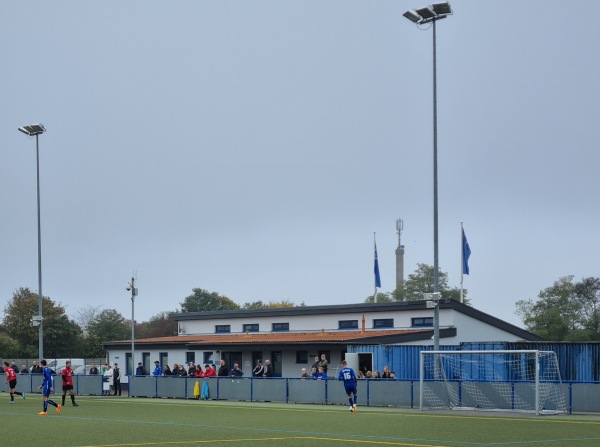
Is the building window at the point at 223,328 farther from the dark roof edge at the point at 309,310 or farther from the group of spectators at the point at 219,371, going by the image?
the group of spectators at the point at 219,371

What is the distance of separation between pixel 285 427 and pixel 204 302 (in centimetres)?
10646

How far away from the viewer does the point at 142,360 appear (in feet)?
201

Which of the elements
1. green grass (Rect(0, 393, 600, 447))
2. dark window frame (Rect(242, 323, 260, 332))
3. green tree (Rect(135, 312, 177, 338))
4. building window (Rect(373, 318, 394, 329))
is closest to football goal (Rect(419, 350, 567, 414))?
green grass (Rect(0, 393, 600, 447))

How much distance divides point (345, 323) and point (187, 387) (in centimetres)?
1351

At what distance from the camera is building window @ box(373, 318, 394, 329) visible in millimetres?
54281

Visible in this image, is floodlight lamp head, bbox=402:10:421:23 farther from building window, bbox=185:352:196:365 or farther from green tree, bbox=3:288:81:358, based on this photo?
green tree, bbox=3:288:81:358

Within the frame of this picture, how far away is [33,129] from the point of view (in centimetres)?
5272

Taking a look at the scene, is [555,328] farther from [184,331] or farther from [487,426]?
[487,426]

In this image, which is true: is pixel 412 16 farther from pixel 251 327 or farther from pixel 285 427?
pixel 251 327

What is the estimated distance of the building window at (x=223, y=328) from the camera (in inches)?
2504

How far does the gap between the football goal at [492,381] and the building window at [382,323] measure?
15.5 m

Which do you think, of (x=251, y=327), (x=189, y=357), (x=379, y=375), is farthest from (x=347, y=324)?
(x=379, y=375)

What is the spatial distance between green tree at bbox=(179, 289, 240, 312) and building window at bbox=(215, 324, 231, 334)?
65.5 meters

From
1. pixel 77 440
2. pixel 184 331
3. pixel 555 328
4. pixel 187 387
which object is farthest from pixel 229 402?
pixel 555 328
